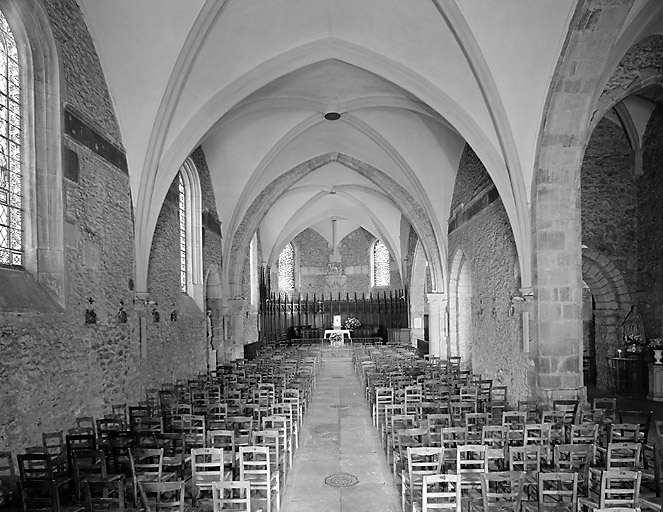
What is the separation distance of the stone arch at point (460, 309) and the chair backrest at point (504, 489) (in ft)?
42.5

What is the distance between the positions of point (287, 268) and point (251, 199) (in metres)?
16.8

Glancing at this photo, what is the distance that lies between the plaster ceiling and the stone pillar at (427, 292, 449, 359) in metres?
5.75

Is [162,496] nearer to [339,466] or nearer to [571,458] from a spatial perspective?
[339,466]

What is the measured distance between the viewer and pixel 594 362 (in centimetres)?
1534

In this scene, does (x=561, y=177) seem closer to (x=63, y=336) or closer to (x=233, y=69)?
(x=233, y=69)

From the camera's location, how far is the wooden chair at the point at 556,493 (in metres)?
4.16

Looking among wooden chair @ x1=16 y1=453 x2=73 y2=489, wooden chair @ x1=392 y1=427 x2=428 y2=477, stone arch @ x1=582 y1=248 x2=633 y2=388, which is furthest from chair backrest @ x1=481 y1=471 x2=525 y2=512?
stone arch @ x1=582 y1=248 x2=633 y2=388

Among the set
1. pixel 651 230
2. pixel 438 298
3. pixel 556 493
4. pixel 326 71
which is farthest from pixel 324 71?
pixel 556 493

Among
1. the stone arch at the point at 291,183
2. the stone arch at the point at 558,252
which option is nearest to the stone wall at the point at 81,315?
the stone arch at the point at 558,252

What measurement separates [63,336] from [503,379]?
392 inches

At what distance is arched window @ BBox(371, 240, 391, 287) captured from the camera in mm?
35000

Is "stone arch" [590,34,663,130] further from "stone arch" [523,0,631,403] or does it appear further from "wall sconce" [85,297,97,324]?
"wall sconce" [85,297,97,324]

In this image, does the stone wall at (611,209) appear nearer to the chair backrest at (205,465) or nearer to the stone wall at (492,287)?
the stone wall at (492,287)

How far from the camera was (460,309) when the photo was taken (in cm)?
1892
